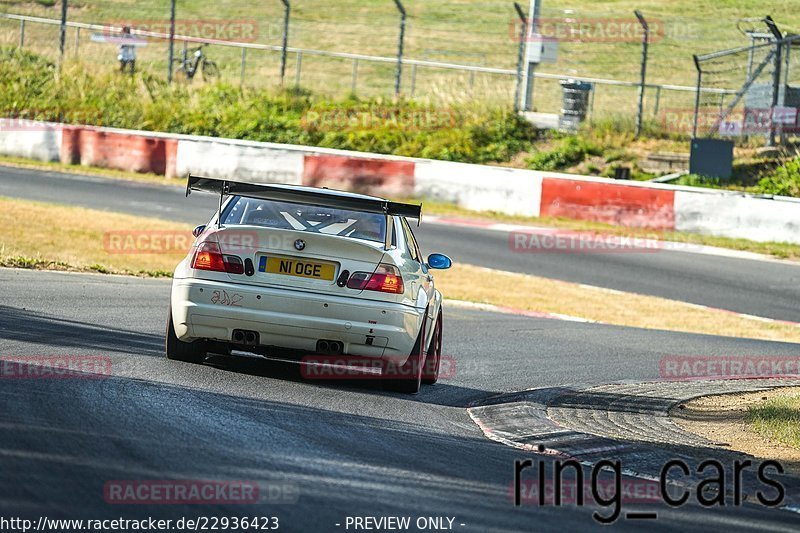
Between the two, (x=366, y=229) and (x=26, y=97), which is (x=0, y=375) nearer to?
(x=366, y=229)

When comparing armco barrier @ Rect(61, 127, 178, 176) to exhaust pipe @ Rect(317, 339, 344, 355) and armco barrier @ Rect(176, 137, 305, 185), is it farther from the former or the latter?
exhaust pipe @ Rect(317, 339, 344, 355)

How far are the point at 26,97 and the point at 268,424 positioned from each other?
24271 millimetres

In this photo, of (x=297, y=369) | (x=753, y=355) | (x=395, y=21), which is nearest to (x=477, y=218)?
(x=753, y=355)

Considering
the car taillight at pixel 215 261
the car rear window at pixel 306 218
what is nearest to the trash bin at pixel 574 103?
the car rear window at pixel 306 218

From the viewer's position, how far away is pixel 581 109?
2869 cm

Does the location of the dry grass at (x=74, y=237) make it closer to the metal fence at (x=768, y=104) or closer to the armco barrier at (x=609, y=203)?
the armco barrier at (x=609, y=203)

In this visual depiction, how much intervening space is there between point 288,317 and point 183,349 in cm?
97

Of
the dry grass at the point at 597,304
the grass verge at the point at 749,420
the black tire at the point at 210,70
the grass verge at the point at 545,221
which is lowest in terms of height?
the dry grass at the point at 597,304

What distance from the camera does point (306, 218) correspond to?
9.36 m

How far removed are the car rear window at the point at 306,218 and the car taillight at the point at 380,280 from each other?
344 mm

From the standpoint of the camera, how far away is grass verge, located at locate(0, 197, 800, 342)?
1588cm

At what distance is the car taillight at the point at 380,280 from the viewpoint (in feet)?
29.0

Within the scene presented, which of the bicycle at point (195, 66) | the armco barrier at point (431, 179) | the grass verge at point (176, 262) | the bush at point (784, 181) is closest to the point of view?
the grass verge at point (176, 262)

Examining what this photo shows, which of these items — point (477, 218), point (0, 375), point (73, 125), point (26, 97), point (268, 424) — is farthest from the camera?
point (26, 97)
